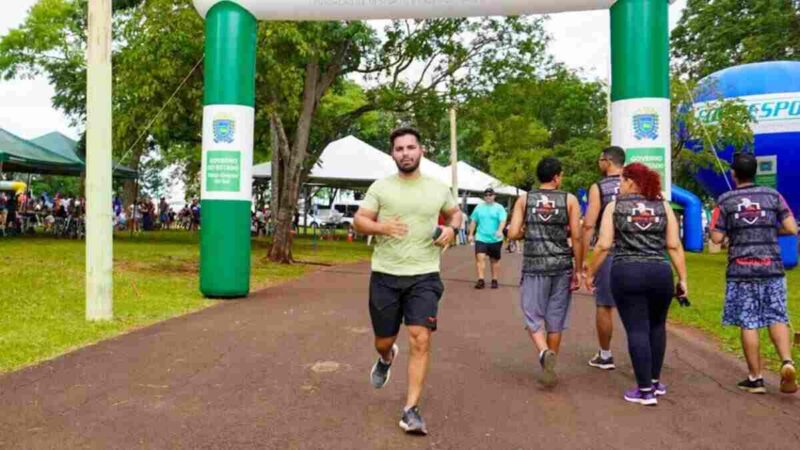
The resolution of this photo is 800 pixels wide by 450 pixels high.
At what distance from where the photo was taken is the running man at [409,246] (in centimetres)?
442

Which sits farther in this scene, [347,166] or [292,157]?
Answer: [347,166]

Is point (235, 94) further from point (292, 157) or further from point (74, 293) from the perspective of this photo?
point (292, 157)

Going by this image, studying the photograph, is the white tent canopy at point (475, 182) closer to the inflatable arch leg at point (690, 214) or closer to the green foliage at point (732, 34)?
the green foliage at point (732, 34)

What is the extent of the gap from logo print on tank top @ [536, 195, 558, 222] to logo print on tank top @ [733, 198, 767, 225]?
1.39 m

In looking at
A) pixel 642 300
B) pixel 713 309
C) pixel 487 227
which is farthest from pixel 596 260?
pixel 487 227

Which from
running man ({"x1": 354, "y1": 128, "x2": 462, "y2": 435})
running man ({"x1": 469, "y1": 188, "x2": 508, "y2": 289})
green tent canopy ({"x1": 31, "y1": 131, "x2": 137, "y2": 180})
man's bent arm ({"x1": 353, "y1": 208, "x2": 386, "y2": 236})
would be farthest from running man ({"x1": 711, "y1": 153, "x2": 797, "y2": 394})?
green tent canopy ({"x1": 31, "y1": 131, "x2": 137, "y2": 180})

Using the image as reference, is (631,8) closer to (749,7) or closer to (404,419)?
(404,419)

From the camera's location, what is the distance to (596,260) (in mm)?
5340

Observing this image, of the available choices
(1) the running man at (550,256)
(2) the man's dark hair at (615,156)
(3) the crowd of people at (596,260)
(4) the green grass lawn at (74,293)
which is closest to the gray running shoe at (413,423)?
(3) the crowd of people at (596,260)

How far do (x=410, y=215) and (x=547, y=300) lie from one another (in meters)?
1.74

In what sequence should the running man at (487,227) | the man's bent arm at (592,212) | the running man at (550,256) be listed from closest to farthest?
the running man at (550,256)
the man's bent arm at (592,212)
the running man at (487,227)

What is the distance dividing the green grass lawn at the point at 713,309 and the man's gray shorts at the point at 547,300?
249 cm

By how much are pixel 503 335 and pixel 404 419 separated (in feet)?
11.9

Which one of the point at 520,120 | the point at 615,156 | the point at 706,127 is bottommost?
the point at 615,156
